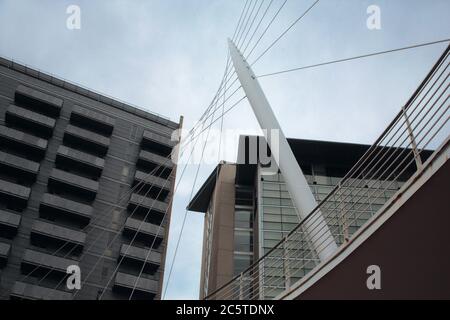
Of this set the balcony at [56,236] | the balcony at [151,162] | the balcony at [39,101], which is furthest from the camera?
the balcony at [151,162]

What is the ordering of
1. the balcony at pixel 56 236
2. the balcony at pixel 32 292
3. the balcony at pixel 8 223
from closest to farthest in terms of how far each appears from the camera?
1. the balcony at pixel 32 292
2. the balcony at pixel 8 223
3. the balcony at pixel 56 236

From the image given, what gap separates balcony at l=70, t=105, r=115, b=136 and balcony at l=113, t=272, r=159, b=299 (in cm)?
1956

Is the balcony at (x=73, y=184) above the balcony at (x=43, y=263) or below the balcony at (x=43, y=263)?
above

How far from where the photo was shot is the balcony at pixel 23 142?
54.2 m

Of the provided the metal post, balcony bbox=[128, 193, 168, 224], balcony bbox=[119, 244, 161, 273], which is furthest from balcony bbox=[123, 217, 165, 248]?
the metal post

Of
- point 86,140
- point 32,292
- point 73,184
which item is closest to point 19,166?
point 73,184

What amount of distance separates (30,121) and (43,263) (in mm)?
17736

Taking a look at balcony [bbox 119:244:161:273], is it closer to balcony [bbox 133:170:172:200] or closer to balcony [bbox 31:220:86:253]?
balcony [bbox 31:220:86:253]

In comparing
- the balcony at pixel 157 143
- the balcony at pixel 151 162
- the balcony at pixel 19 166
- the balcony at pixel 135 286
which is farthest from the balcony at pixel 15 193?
the balcony at pixel 157 143

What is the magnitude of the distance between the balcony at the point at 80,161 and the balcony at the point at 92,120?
16.0 feet

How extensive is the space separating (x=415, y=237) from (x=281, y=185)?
103 feet

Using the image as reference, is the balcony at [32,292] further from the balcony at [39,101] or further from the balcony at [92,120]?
the balcony at [39,101]

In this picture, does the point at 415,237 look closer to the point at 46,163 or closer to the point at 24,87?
the point at 46,163
